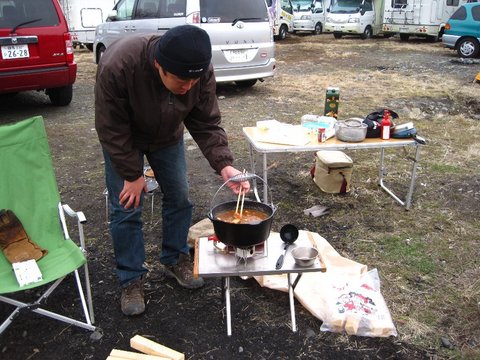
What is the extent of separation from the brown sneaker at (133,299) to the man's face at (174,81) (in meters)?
1.18

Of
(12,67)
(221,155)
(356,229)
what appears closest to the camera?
(221,155)

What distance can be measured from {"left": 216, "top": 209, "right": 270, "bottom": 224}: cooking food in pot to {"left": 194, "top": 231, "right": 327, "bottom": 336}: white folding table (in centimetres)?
20

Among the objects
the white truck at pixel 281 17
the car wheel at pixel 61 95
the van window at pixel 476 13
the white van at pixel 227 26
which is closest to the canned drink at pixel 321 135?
the white van at pixel 227 26

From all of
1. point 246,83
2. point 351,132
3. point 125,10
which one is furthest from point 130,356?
point 125,10

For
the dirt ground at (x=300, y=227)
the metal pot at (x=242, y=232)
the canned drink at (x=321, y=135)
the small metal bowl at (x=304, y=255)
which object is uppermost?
the canned drink at (x=321, y=135)

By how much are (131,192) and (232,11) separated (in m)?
5.84

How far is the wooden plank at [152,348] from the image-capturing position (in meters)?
2.27

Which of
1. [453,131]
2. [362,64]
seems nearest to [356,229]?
[453,131]

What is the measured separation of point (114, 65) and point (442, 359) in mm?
2194

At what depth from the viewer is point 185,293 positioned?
2910 mm

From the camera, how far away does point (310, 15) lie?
19.9m

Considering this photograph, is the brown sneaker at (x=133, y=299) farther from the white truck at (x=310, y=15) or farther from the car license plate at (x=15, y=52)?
the white truck at (x=310, y=15)

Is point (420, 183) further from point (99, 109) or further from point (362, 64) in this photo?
point (362, 64)

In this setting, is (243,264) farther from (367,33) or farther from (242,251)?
(367,33)
